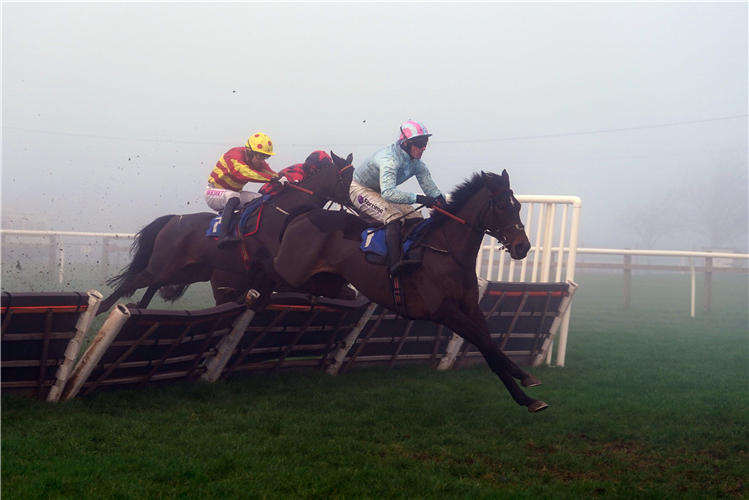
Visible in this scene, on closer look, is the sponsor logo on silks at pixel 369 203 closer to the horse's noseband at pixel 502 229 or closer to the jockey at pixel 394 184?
the jockey at pixel 394 184

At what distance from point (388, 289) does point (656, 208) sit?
155ft

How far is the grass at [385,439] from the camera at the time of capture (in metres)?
3.35

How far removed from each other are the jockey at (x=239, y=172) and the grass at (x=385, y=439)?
6.72 ft

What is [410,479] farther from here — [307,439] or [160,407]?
[160,407]

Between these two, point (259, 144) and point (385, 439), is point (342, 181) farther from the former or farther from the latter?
point (385, 439)

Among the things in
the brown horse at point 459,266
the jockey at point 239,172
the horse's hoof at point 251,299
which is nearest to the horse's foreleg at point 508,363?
the brown horse at point 459,266

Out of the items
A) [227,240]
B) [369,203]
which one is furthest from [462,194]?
[227,240]

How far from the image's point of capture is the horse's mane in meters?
5.19

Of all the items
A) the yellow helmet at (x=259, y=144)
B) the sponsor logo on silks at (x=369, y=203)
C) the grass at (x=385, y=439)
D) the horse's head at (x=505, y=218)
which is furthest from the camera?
the yellow helmet at (x=259, y=144)

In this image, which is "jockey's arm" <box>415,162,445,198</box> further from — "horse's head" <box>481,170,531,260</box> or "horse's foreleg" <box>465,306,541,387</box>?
"horse's foreleg" <box>465,306,541,387</box>

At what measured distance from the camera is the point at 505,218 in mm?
4898

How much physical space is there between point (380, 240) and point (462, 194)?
73cm

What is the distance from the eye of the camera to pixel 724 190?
44625mm

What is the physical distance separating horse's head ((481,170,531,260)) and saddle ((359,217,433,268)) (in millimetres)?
508
